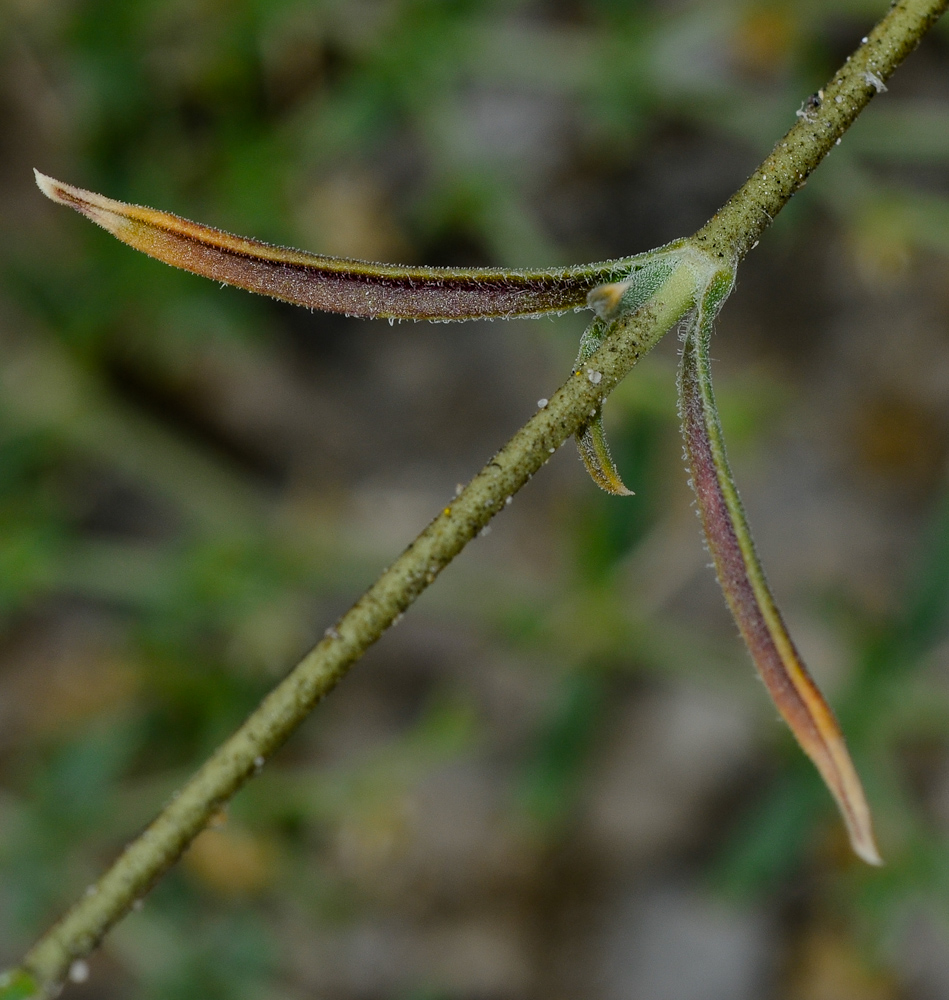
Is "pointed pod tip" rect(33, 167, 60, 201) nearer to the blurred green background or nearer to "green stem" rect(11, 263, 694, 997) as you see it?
"green stem" rect(11, 263, 694, 997)

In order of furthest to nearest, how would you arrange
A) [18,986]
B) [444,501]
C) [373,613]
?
[444,501]
[18,986]
[373,613]

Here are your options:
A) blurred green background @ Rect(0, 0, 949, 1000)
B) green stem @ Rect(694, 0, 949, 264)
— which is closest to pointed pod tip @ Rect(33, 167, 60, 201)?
green stem @ Rect(694, 0, 949, 264)

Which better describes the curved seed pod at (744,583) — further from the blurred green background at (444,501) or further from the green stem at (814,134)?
the blurred green background at (444,501)

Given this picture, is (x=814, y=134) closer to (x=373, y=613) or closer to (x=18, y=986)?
(x=373, y=613)

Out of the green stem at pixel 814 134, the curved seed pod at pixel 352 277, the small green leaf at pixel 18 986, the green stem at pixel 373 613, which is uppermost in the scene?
the green stem at pixel 814 134

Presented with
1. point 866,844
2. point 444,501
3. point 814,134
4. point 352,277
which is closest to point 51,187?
point 352,277

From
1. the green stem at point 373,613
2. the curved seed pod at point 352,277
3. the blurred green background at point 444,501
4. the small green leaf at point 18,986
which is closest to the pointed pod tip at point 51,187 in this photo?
the curved seed pod at point 352,277
